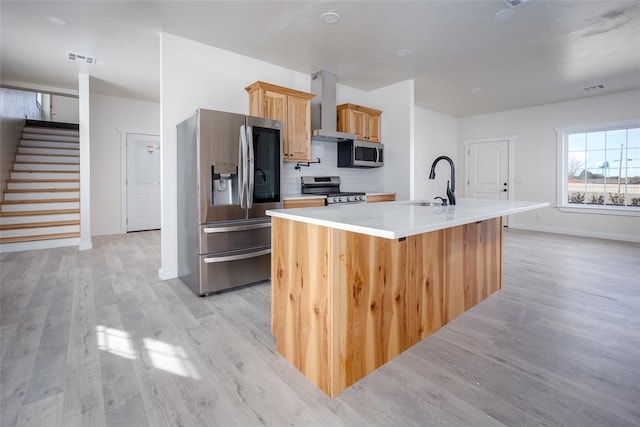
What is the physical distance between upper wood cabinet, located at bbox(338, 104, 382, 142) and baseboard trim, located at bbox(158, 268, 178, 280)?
3.07m

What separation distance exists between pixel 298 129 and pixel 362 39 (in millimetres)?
1271

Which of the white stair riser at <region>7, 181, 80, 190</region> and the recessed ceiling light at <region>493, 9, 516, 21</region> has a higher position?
the recessed ceiling light at <region>493, 9, 516, 21</region>

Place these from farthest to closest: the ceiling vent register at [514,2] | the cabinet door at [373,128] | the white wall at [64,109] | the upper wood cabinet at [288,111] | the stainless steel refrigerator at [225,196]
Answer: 1. the white wall at [64,109]
2. the cabinet door at [373,128]
3. the upper wood cabinet at [288,111]
4. the stainless steel refrigerator at [225,196]
5. the ceiling vent register at [514,2]

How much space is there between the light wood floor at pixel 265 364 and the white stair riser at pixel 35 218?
8.64 feet

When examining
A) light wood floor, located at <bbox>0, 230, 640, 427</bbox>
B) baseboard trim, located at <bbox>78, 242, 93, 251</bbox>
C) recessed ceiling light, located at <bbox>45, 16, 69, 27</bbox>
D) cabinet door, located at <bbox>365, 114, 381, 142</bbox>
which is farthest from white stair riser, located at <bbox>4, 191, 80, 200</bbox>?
cabinet door, located at <bbox>365, 114, 381, 142</bbox>

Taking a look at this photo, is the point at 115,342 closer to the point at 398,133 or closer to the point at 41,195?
the point at 398,133

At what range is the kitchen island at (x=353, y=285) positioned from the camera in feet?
4.92

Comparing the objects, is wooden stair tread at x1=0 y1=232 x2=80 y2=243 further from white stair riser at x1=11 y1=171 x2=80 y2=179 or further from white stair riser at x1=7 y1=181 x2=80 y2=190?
white stair riser at x1=11 y1=171 x2=80 y2=179

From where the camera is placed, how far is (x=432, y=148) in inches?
283

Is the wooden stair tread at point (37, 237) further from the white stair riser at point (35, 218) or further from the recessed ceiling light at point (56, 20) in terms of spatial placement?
the recessed ceiling light at point (56, 20)

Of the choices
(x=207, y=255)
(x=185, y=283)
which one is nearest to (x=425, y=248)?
(x=207, y=255)

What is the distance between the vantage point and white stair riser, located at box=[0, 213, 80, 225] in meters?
4.93

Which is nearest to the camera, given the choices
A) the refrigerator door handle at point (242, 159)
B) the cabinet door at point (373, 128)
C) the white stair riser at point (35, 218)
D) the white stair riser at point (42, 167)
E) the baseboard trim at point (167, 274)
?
the refrigerator door handle at point (242, 159)

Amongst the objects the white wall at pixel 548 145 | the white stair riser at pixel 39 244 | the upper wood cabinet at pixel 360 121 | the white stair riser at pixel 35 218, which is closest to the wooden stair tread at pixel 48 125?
the white stair riser at pixel 35 218
